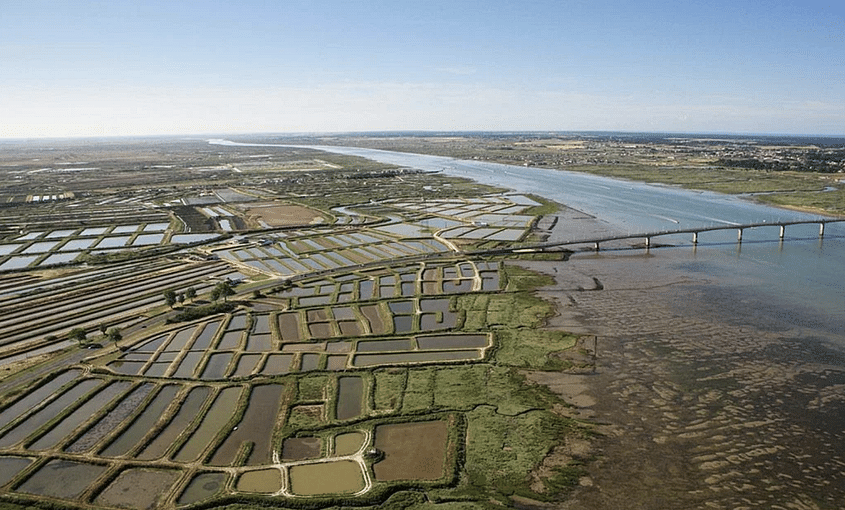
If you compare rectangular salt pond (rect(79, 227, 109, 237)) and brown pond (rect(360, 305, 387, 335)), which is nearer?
brown pond (rect(360, 305, 387, 335))

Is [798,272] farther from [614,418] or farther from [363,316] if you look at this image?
[363,316]

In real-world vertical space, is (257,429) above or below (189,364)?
below

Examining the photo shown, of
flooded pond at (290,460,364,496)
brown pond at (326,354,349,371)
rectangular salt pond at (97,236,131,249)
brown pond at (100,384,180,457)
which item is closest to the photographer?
flooded pond at (290,460,364,496)

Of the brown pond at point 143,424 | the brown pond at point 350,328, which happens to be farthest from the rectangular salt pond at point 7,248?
the brown pond at point 350,328

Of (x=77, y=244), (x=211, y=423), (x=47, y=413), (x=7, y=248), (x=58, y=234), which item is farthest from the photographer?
(x=58, y=234)

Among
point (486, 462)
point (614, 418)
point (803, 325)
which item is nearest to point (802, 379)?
point (803, 325)

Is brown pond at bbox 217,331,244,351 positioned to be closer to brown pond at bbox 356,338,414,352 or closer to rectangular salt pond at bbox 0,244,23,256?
brown pond at bbox 356,338,414,352

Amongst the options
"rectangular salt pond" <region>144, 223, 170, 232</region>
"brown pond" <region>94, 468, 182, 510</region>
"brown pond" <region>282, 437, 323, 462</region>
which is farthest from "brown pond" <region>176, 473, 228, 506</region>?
"rectangular salt pond" <region>144, 223, 170, 232</region>

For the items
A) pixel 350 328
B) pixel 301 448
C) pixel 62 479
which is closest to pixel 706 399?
pixel 301 448

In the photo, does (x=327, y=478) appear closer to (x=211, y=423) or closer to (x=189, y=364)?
(x=211, y=423)
